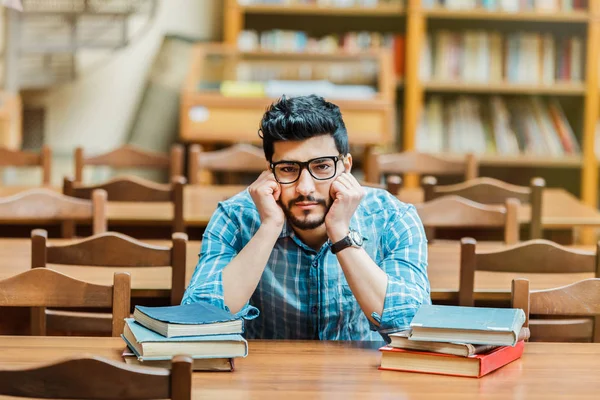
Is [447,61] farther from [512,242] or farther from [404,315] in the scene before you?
[404,315]

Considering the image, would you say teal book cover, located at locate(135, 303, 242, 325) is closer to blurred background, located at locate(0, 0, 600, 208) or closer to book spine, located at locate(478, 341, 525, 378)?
book spine, located at locate(478, 341, 525, 378)

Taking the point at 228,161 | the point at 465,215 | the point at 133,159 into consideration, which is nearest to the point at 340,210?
the point at 465,215

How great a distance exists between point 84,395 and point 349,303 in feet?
3.24

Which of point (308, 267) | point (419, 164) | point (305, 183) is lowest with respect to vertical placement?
point (308, 267)

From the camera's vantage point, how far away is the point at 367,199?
2367mm

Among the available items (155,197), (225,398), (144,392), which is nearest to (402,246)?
(225,398)

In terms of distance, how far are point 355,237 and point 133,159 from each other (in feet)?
9.10

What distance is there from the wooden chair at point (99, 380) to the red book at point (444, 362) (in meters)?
0.53

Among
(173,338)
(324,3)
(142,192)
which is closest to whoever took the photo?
(173,338)

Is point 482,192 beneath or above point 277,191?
beneath

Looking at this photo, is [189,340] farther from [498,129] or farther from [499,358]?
[498,129]

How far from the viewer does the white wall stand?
21.9ft

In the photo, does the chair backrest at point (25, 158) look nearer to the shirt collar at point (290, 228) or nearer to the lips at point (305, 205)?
the shirt collar at point (290, 228)

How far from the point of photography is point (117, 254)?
2457 mm
